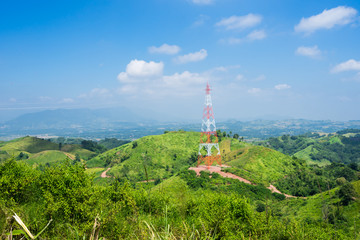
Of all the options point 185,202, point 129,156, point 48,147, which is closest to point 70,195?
point 185,202

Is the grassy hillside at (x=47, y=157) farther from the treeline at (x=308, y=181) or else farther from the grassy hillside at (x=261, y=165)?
the treeline at (x=308, y=181)

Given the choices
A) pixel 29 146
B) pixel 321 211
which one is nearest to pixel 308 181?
pixel 321 211

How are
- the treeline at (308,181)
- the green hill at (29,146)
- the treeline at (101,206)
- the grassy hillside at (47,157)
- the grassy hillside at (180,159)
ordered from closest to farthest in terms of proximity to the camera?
1. the treeline at (101,206)
2. the treeline at (308,181)
3. the grassy hillside at (180,159)
4. the grassy hillside at (47,157)
5. the green hill at (29,146)

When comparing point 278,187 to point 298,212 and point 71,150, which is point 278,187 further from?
point 71,150

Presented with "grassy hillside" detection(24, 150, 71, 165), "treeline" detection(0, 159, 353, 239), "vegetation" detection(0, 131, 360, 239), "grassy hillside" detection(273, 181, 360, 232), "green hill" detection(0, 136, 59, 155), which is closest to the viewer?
"vegetation" detection(0, 131, 360, 239)

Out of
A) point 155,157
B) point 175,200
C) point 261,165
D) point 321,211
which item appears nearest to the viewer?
point 321,211

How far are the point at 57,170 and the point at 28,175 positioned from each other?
466 centimetres

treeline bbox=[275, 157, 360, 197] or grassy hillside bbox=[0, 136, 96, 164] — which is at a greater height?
grassy hillside bbox=[0, 136, 96, 164]

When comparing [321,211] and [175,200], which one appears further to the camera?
[175,200]

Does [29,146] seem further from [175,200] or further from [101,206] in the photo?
[101,206]

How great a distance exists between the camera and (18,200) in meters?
26.9

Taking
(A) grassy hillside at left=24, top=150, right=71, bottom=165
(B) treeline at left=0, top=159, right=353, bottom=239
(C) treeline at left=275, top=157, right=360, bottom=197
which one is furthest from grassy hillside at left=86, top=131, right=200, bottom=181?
(B) treeline at left=0, top=159, right=353, bottom=239

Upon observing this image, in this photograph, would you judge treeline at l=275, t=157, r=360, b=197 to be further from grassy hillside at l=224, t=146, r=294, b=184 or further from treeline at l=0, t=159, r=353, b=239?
treeline at l=0, t=159, r=353, b=239

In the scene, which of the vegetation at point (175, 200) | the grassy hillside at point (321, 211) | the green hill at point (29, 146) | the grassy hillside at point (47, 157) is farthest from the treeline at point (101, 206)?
the green hill at point (29, 146)
